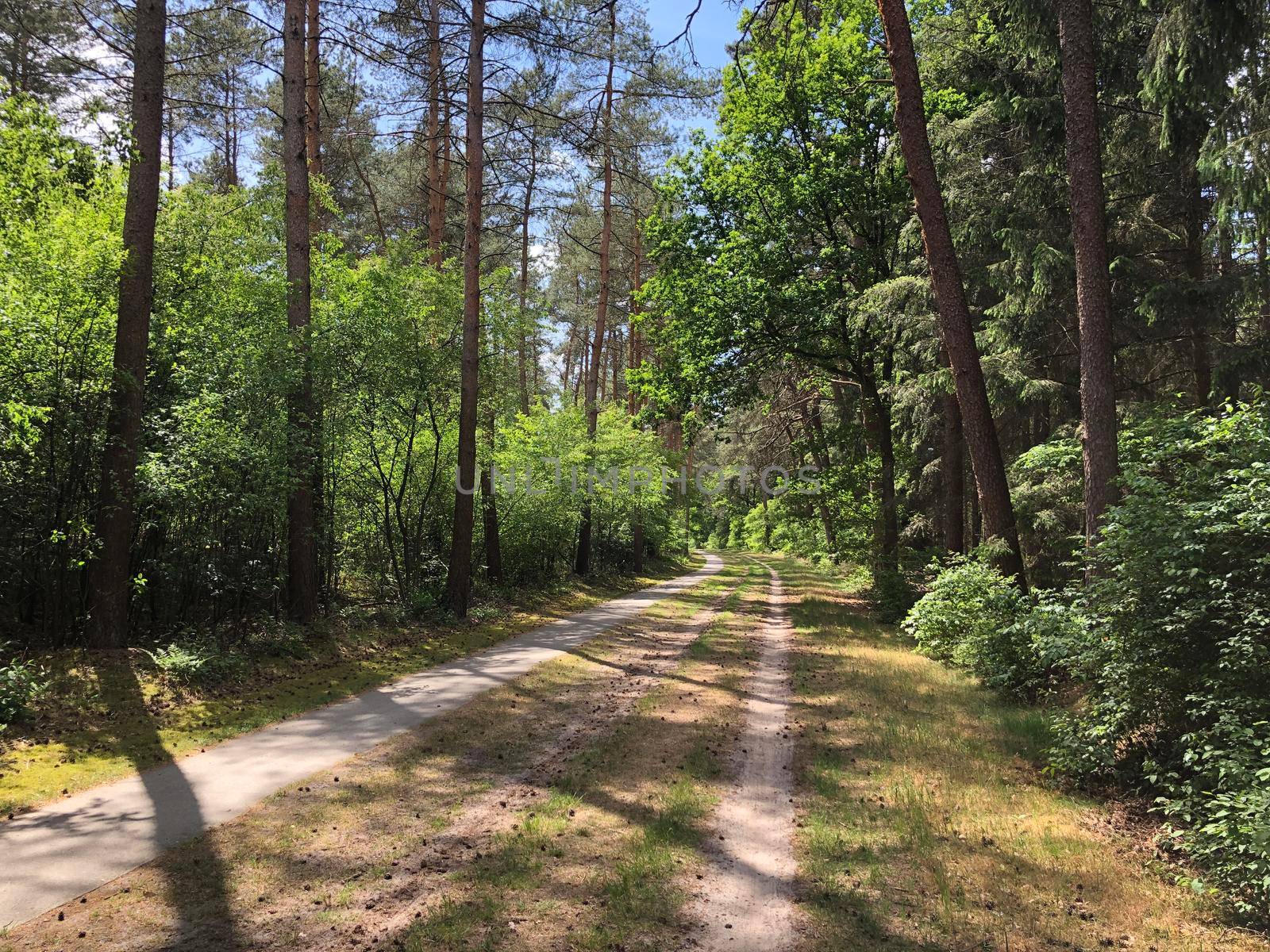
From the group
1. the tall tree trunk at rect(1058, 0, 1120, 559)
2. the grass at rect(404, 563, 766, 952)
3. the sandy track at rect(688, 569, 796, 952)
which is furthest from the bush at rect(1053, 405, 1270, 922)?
the grass at rect(404, 563, 766, 952)

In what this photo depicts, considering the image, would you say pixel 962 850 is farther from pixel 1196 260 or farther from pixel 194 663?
pixel 1196 260

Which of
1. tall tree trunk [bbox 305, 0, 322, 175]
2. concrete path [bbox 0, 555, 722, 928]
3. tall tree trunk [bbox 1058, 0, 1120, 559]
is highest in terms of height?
tall tree trunk [bbox 305, 0, 322, 175]

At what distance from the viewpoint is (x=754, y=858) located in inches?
170

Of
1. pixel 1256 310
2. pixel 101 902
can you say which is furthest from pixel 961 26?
pixel 101 902

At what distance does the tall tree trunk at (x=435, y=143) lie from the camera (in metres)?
14.4

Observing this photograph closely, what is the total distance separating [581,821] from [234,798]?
2.47 m

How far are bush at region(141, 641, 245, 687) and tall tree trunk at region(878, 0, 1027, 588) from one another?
988 cm

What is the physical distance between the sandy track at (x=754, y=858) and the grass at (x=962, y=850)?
13cm

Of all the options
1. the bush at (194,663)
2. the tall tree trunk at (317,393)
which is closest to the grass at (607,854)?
the bush at (194,663)

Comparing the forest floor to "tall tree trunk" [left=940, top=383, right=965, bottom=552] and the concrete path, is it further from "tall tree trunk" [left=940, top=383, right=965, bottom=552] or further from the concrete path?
"tall tree trunk" [left=940, top=383, right=965, bottom=552]

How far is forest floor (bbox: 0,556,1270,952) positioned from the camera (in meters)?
3.44

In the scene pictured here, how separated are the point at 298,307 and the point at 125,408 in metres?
3.55
